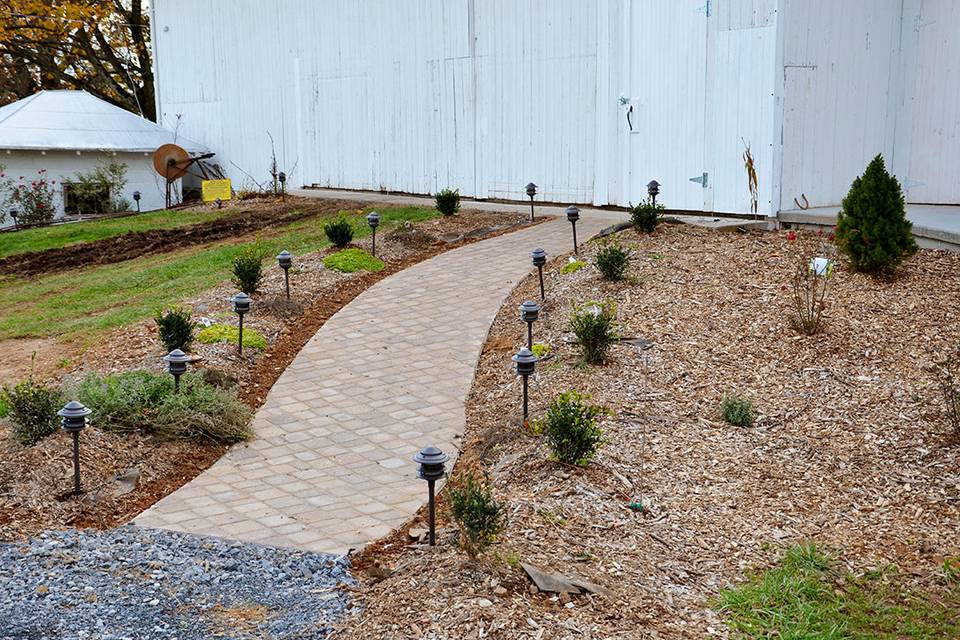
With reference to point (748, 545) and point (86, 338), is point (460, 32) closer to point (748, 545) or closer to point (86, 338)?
point (86, 338)

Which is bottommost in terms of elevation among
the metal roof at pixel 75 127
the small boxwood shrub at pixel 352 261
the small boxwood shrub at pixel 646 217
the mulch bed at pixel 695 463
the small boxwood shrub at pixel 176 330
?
the mulch bed at pixel 695 463

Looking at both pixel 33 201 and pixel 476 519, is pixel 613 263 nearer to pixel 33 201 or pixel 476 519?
pixel 476 519

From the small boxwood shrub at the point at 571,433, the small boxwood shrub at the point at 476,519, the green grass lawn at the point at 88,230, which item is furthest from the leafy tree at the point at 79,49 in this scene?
the small boxwood shrub at the point at 476,519

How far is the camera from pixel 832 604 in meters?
4.46

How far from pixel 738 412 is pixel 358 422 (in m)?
2.66

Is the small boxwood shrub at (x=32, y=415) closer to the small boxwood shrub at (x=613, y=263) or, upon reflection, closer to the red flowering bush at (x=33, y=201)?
the small boxwood shrub at (x=613, y=263)

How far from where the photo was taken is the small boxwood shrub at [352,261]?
1116 cm

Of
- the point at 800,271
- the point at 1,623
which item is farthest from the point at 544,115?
the point at 1,623

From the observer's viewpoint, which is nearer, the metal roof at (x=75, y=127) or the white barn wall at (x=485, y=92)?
the white barn wall at (x=485, y=92)

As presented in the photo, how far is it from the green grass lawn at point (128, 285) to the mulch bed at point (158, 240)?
0.51 m

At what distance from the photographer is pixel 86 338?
964 centimetres

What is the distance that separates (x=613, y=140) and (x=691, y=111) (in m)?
1.46

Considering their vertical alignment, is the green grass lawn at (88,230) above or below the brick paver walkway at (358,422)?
above

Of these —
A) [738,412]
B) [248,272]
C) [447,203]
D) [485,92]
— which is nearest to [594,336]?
[738,412]
